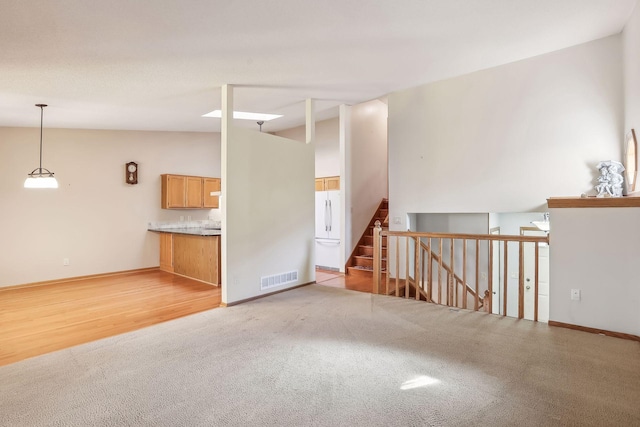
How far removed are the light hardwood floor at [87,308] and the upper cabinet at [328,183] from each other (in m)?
3.16

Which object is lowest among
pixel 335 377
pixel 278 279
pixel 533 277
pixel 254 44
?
pixel 533 277

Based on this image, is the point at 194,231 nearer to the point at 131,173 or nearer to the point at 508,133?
the point at 131,173

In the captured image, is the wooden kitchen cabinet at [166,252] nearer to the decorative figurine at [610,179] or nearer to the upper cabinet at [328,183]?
the upper cabinet at [328,183]

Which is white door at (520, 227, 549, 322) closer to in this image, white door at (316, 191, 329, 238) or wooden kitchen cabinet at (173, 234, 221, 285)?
white door at (316, 191, 329, 238)

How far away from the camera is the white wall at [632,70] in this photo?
3.27m

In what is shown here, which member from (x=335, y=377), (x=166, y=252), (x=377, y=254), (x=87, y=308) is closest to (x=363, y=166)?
(x=377, y=254)

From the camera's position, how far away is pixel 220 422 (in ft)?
6.55

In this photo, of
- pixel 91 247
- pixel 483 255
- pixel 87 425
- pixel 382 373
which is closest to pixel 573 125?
pixel 483 255

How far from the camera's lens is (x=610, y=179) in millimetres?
3748

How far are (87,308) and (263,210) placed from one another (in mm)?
2659

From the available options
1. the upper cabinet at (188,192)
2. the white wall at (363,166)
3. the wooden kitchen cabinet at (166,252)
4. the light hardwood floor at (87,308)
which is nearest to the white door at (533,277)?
the white wall at (363,166)

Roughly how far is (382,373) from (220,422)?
3.96 ft

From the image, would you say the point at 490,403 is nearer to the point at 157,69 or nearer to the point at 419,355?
the point at 419,355

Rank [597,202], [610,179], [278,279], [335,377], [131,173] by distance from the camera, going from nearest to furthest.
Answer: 1. [335,377]
2. [597,202]
3. [610,179]
4. [278,279]
5. [131,173]
